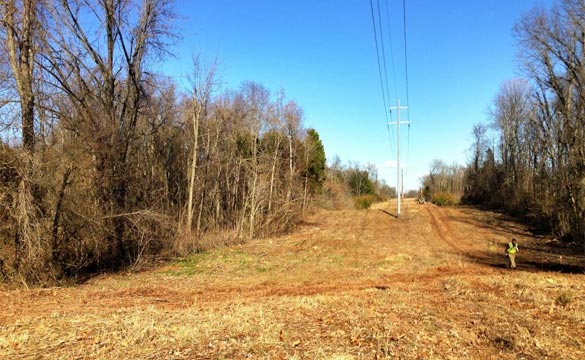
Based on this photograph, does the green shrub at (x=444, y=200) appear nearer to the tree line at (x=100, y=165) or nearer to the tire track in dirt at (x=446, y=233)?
the tire track in dirt at (x=446, y=233)

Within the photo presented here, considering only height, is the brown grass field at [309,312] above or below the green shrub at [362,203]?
below

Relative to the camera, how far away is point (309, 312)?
23.0ft

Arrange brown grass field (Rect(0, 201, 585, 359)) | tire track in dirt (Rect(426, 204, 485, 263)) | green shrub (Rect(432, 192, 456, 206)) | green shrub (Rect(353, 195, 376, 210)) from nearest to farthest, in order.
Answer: brown grass field (Rect(0, 201, 585, 359)), tire track in dirt (Rect(426, 204, 485, 263)), green shrub (Rect(353, 195, 376, 210)), green shrub (Rect(432, 192, 456, 206))

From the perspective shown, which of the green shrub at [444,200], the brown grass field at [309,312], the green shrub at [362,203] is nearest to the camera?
the brown grass field at [309,312]

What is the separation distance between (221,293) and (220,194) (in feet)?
50.2

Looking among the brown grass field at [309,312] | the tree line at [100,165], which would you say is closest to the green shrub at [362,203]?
the tree line at [100,165]

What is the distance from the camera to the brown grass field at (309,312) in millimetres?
5027

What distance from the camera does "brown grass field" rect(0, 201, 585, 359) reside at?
5.03 meters

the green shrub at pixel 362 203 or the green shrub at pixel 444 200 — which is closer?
the green shrub at pixel 362 203

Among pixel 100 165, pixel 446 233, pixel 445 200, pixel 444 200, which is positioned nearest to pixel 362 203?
pixel 444 200

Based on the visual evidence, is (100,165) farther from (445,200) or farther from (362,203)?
(445,200)

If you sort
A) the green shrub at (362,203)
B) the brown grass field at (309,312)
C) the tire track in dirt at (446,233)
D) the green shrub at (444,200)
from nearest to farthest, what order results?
the brown grass field at (309,312) < the tire track in dirt at (446,233) < the green shrub at (362,203) < the green shrub at (444,200)

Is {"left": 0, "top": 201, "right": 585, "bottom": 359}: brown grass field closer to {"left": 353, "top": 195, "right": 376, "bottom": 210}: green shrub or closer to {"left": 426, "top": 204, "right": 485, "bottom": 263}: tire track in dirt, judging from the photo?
{"left": 426, "top": 204, "right": 485, "bottom": 263}: tire track in dirt

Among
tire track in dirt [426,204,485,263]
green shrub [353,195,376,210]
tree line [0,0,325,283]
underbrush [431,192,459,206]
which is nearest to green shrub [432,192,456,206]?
underbrush [431,192,459,206]
